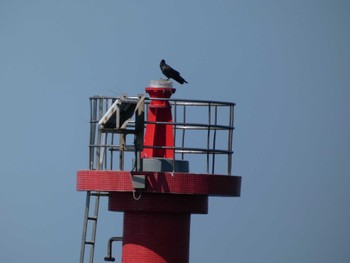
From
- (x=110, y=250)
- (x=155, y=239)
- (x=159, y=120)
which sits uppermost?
(x=159, y=120)

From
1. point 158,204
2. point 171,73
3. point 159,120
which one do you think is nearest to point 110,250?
point 158,204

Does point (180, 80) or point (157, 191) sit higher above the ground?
point (180, 80)

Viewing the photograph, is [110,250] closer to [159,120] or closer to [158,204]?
[158,204]

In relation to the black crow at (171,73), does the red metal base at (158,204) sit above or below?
below

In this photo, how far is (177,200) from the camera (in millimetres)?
12258

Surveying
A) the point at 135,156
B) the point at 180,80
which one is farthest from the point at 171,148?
the point at 180,80

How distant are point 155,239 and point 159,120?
1.47 metres

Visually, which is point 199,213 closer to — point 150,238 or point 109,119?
point 150,238

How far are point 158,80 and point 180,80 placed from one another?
963 millimetres

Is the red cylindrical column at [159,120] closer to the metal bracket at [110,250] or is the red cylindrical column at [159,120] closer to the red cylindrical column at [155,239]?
the red cylindrical column at [155,239]

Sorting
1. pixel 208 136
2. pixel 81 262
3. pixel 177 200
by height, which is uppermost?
pixel 208 136

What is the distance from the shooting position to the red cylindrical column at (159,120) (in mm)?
12602

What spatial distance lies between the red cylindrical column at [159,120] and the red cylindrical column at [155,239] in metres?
0.79

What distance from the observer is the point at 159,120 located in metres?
12.6
